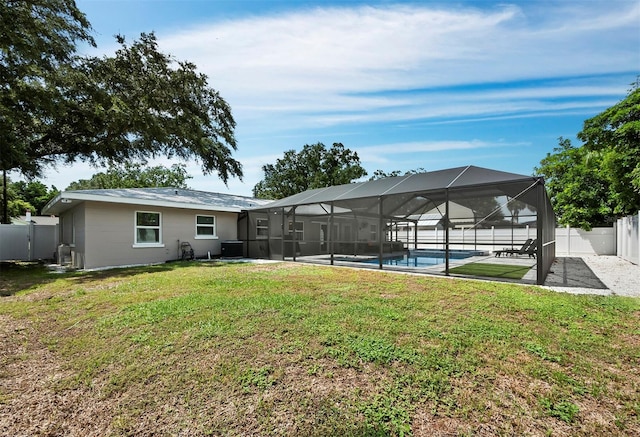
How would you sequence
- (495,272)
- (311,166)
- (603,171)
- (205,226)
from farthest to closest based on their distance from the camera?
(311,166) → (603,171) → (205,226) → (495,272)

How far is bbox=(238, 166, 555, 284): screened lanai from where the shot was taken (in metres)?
7.76

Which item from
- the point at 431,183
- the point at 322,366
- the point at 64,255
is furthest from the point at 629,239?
the point at 64,255

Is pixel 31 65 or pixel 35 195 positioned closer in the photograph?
pixel 31 65

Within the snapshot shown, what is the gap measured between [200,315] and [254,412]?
2.29m

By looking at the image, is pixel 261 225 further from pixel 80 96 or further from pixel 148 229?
pixel 80 96

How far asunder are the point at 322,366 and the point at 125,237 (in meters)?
10.2

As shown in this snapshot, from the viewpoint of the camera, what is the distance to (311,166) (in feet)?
103

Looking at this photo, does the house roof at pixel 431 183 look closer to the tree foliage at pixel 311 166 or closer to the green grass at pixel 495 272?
the green grass at pixel 495 272

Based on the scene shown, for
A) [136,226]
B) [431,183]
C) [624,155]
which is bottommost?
[136,226]

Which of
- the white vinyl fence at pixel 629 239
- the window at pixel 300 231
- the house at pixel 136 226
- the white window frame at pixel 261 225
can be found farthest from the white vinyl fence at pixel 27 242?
the white vinyl fence at pixel 629 239

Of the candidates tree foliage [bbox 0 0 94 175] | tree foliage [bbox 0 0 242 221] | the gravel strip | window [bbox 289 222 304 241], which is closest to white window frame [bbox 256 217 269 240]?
window [bbox 289 222 304 241]

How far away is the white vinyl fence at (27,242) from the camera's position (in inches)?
516

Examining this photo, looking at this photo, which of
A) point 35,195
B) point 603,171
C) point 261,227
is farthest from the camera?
point 35,195

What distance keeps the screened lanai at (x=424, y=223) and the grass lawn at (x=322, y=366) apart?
3154 mm
